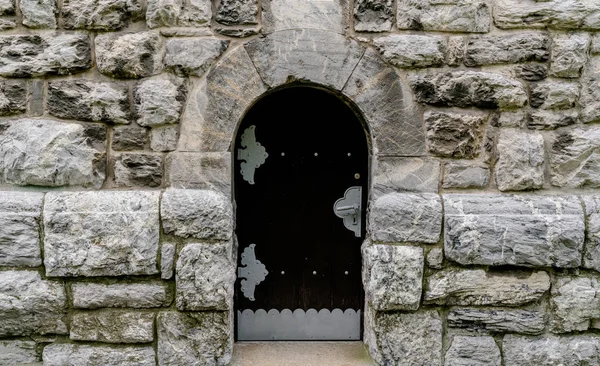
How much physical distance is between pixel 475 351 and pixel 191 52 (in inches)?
82.1

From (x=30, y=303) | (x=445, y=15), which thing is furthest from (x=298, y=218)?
Result: (x=30, y=303)

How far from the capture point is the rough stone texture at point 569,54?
236 centimetres

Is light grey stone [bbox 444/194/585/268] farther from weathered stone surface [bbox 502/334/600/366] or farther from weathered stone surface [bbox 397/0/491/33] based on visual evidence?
weathered stone surface [bbox 397/0/491/33]

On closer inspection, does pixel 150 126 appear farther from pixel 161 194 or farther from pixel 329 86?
pixel 329 86

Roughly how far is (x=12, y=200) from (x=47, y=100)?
0.52m

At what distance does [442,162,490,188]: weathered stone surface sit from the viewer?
7.96 feet

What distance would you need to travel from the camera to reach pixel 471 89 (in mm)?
2377

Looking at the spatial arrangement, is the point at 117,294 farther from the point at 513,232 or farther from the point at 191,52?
the point at 513,232

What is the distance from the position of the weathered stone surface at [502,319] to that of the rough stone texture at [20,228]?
2.12 metres

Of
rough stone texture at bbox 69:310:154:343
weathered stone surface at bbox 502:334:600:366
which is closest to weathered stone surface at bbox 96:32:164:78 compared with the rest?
rough stone texture at bbox 69:310:154:343

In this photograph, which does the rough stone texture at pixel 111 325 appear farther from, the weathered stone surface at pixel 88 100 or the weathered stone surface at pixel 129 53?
the weathered stone surface at pixel 129 53

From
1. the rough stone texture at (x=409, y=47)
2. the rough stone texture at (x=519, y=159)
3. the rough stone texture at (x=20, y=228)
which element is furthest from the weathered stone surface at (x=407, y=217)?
the rough stone texture at (x=20, y=228)

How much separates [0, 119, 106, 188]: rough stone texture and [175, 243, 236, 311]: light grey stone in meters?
0.64

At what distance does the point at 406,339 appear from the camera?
244cm
